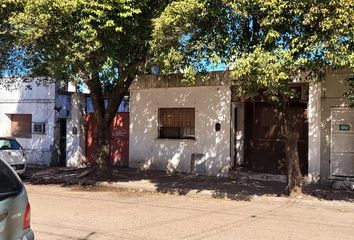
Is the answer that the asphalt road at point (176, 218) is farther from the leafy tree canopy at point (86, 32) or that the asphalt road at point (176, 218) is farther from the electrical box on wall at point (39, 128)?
the electrical box on wall at point (39, 128)

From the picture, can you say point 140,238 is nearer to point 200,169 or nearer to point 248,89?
point 248,89

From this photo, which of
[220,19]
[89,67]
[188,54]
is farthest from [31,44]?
[220,19]

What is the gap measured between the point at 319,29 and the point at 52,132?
14084 millimetres

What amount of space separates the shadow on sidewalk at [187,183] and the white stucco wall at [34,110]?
2.21 m

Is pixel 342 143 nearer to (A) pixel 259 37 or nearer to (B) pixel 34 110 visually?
(A) pixel 259 37

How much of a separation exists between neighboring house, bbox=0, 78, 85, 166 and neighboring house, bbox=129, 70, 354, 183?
10.1ft

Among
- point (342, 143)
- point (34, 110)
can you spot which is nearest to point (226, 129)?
point (342, 143)

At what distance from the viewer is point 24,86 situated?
73.6ft

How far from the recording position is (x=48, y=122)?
21734 millimetres

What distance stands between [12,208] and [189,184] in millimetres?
10890

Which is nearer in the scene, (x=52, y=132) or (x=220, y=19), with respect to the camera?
(x=220, y=19)

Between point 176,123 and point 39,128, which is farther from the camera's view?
point 39,128

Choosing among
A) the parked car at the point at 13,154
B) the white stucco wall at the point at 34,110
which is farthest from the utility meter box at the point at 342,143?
the white stucco wall at the point at 34,110

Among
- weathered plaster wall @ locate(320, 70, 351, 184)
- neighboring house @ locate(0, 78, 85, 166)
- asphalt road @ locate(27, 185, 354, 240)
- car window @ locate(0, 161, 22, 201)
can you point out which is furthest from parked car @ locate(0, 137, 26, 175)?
car window @ locate(0, 161, 22, 201)
